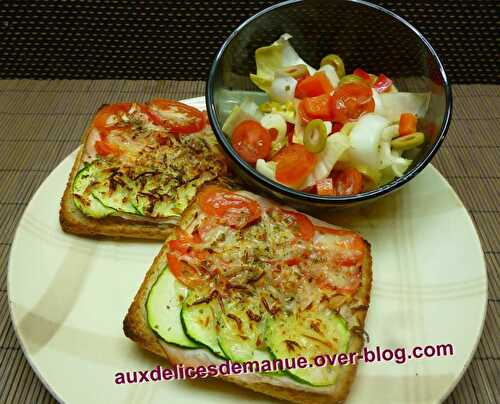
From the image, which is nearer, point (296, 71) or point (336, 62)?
point (296, 71)

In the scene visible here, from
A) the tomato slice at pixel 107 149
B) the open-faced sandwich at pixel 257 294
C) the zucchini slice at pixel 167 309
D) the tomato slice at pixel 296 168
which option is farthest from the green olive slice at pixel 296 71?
the zucchini slice at pixel 167 309

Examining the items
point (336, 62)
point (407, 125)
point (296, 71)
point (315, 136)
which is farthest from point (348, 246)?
point (336, 62)

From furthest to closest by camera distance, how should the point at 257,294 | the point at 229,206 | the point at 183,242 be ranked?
the point at 229,206 → the point at 183,242 → the point at 257,294

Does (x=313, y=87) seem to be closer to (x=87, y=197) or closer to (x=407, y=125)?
(x=407, y=125)

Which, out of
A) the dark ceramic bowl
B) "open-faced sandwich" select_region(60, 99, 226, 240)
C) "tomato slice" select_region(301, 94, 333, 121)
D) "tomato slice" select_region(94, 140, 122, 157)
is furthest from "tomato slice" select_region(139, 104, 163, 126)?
"tomato slice" select_region(301, 94, 333, 121)

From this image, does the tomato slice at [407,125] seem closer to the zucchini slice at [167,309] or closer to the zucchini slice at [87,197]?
the zucchini slice at [167,309]

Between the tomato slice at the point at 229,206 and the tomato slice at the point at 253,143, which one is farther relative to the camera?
the tomato slice at the point at 253,143
